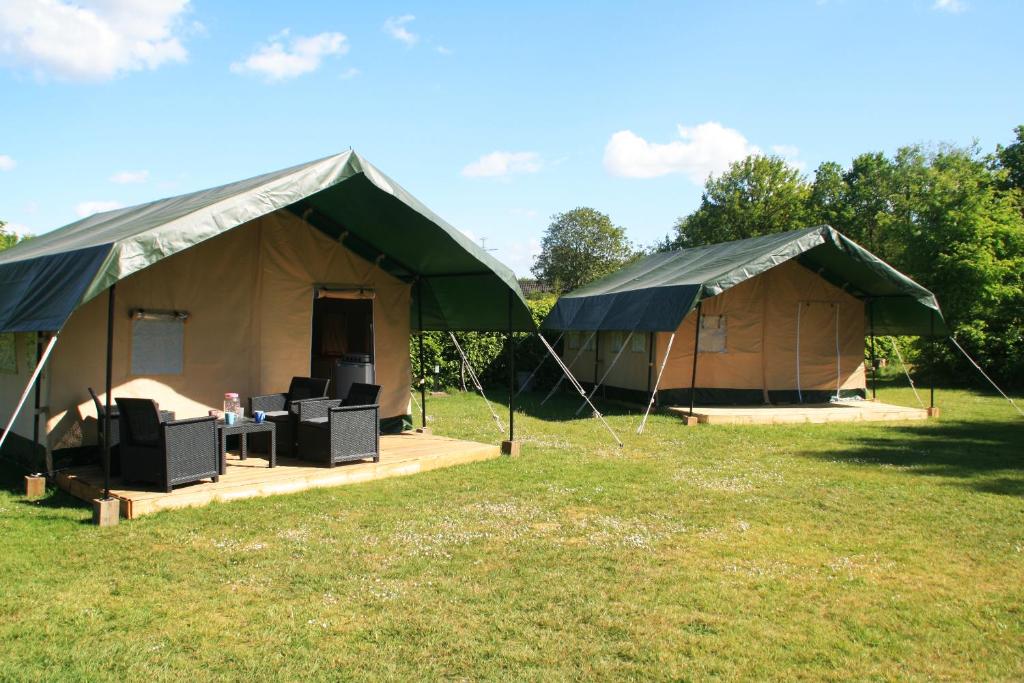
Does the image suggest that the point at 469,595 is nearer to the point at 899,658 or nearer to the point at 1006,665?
the point at 899,658

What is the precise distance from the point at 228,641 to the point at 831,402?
12159 mm

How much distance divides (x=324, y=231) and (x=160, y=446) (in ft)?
11.6

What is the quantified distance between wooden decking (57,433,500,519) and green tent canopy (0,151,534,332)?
4.48ft

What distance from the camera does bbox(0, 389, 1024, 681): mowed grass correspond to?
3.26 m

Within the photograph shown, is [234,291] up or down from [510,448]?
up

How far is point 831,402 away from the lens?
13.4 meters

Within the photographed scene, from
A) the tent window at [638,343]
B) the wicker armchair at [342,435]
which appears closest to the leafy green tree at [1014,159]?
the tent window at [638,343]

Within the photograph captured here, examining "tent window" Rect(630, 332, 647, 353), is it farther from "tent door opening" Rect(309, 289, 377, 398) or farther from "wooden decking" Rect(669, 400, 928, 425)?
"tent door opening" Rect(309, 289, 377, 398)

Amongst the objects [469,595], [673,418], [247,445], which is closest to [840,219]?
[673,418]

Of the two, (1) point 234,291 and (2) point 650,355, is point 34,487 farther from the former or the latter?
(2) point 650,355

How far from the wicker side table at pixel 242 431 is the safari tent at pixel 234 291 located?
0.83 metres

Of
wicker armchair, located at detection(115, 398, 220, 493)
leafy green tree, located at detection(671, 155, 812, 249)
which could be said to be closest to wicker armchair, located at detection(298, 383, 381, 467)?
wicker armchair, located at detection(115, 398, 220, 493)

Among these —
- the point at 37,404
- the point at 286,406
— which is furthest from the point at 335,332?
the point at 37,404

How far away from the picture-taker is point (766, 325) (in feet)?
43.3
